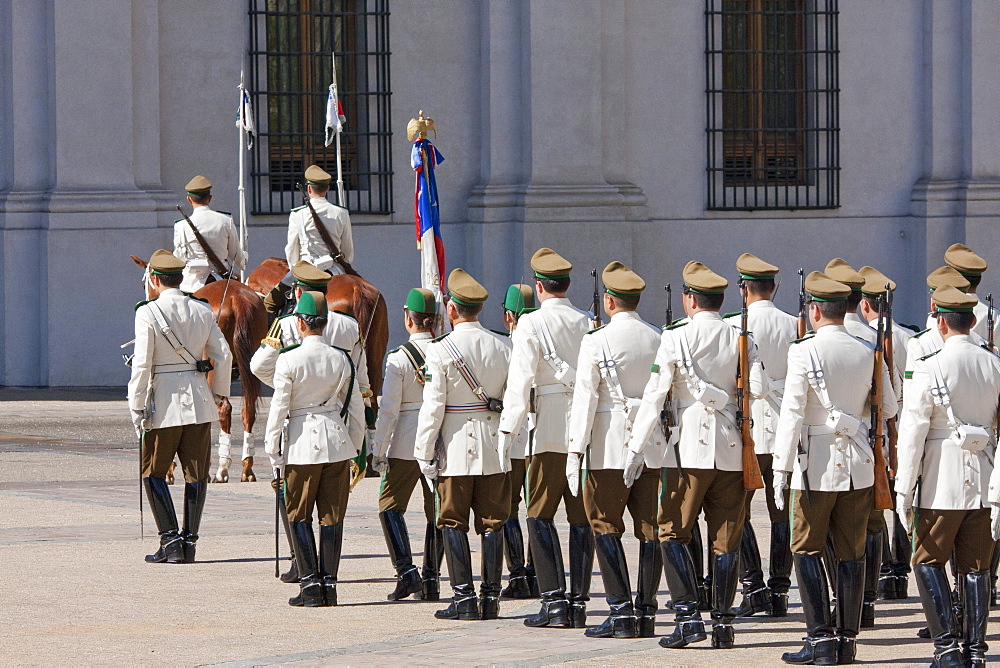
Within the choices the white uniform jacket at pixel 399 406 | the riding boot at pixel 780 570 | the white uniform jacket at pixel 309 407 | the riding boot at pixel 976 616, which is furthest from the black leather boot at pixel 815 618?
the white uniform jacket at pixel 309 407

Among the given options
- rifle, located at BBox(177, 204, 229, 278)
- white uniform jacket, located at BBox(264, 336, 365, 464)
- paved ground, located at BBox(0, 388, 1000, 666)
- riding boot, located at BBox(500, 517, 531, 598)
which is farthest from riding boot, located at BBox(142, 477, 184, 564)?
rifle, located at BBox(177, 204, 229, 278)

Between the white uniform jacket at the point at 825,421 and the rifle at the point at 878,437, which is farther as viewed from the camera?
the rifle at the point at 878,437

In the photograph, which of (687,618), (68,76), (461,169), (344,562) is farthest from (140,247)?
(687,618)

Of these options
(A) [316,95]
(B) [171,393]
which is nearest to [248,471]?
(B) [171,393]

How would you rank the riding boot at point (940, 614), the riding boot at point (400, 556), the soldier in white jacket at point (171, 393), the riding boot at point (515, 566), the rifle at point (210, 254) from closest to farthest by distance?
the riding boot at point (940, 614), the riding boot at point (400, 556), the riding boot at point (515, 566), the soldier in white jacket at point (171, 393), the rifle at point (210, 254)

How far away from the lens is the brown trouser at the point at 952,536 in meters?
7.80

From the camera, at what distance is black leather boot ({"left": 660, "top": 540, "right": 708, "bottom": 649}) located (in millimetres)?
8398

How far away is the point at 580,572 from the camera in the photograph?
29.5 ft

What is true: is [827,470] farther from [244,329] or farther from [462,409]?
[244,329]

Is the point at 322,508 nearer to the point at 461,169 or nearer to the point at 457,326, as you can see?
the point at 457,326

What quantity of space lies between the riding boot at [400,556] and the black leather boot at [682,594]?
1651 mm

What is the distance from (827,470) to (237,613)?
3.12m

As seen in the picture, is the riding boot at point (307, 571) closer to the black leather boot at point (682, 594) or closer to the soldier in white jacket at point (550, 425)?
the soldier in white jacket at point (550, 425)

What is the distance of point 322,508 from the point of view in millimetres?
9609
